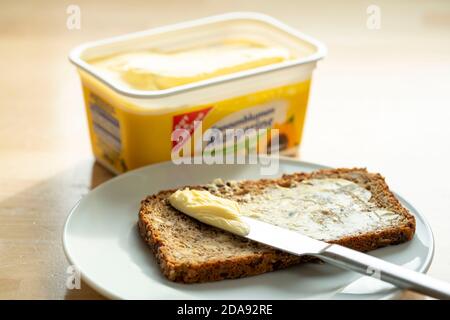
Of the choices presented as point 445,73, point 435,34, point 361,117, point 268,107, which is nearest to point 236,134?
point 268,107

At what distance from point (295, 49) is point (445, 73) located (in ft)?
1.91

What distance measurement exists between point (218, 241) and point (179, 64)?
0.46 metres

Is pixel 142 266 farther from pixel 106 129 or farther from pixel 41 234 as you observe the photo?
pixel 106 129

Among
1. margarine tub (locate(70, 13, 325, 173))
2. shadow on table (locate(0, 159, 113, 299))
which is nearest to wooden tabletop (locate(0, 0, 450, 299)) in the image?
shadow on table (locate(0, 159, 113, 299))

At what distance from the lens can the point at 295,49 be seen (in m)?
1.75

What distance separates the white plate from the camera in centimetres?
120

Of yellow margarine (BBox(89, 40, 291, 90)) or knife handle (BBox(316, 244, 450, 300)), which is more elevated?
yellow margarine (BBox(89, 40, 291, 90))

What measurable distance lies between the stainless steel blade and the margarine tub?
Answer: 0.31m

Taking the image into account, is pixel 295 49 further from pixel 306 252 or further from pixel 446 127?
pixel 306 252

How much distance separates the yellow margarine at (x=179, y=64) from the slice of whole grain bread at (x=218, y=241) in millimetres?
231

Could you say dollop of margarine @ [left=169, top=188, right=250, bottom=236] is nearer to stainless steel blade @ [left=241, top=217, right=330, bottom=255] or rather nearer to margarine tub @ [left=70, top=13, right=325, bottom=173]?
stainless steel blade @ [left=241, top=217, right=330, bottom=255]

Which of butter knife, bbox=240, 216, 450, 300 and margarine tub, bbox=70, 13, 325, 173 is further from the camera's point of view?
margarine tub, bbox=70, 13, 325, 173

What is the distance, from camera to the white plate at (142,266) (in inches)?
47.1

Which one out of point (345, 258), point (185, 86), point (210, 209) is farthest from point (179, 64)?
point (345, 258)
